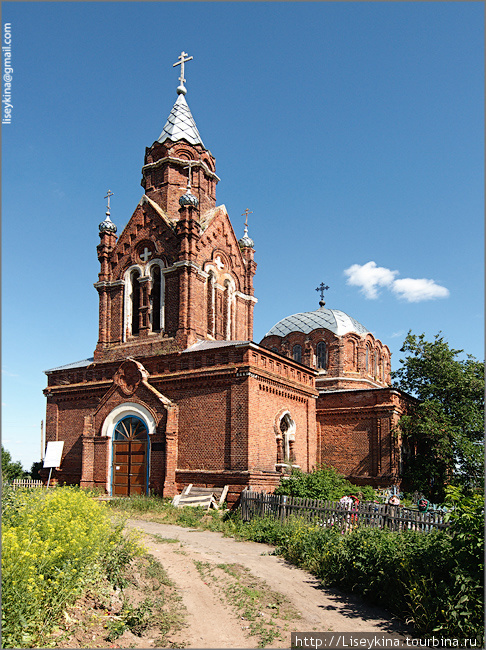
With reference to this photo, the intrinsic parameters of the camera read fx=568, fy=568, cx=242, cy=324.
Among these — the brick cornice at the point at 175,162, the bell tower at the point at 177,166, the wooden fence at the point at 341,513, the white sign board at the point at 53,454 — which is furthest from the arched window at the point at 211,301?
the wooden fence at the point at 341,513

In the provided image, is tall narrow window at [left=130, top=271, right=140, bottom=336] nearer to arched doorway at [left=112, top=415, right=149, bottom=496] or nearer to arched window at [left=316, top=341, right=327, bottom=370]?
arched doorway at [left=112, top=415, right=149, bottom=496]

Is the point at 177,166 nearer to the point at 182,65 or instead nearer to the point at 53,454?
the point at 182,65

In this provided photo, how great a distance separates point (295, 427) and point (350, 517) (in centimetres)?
846

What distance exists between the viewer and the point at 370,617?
928cm

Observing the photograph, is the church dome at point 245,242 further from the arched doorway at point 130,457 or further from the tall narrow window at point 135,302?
the arched doorway at point 130,457

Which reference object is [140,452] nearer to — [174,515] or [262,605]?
[174,515]

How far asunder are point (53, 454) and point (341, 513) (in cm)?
1418

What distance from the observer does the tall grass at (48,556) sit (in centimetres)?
682

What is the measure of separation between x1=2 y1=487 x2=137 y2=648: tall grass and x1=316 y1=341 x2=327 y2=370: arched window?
72.1 feet

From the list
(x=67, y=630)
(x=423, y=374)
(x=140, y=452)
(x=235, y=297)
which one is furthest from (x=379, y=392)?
(x=67, y=630)

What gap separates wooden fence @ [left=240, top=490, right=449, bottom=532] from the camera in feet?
41.9

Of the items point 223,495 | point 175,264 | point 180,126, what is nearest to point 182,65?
point 180,126

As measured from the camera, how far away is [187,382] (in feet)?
68.5

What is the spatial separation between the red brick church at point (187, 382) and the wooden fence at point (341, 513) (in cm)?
187
